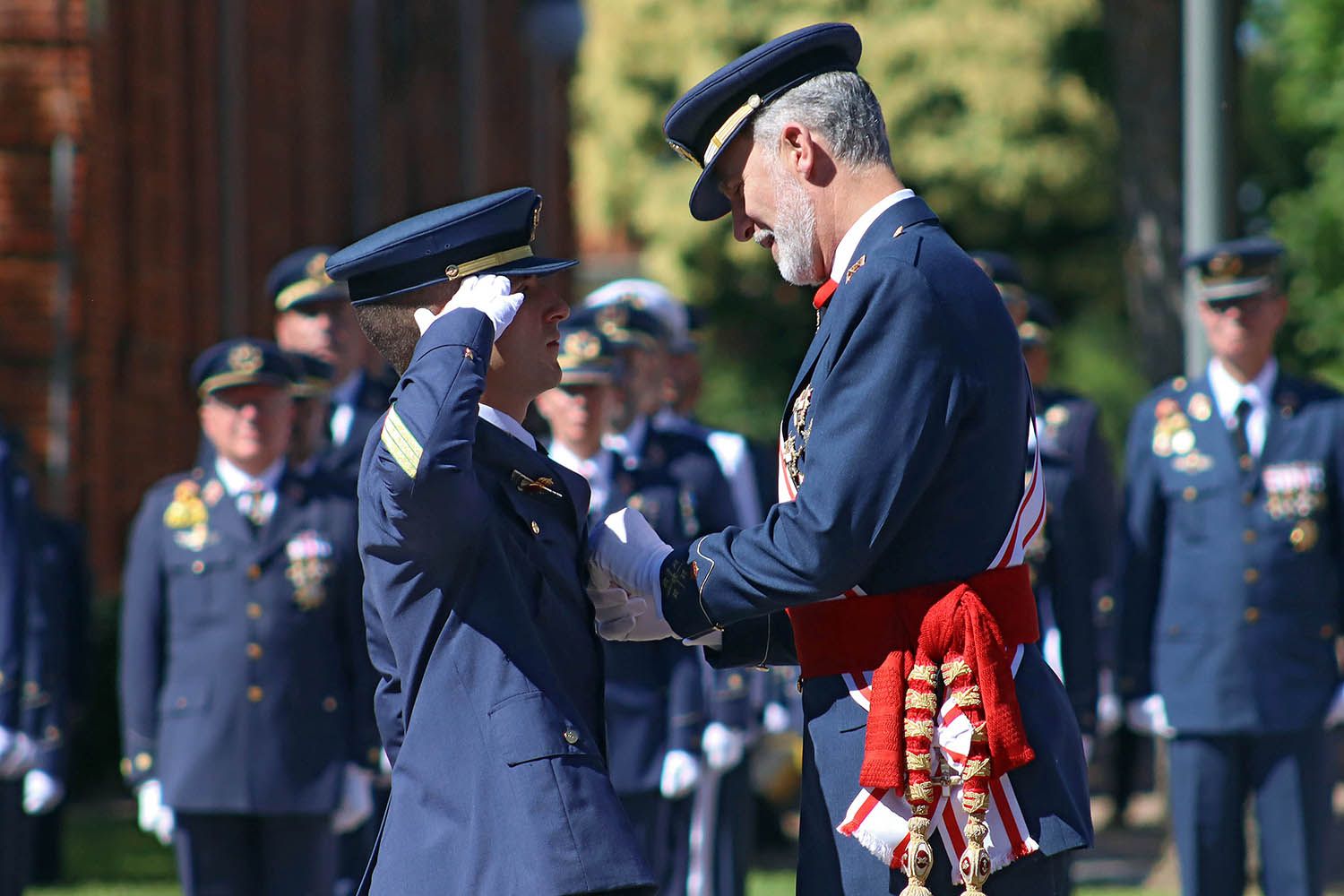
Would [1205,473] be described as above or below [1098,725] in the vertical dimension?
above

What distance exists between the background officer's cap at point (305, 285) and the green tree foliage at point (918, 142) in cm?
1191

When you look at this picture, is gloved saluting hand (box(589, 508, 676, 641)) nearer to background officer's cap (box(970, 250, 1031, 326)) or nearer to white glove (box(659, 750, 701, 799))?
white glove (box(659, 750, 701, 799))

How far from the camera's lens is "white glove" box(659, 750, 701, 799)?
20.9ft

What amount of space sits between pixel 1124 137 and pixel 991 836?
976 cm

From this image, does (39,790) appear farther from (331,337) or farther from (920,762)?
(920,762)

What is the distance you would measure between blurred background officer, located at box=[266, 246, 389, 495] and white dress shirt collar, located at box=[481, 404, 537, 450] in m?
3.65

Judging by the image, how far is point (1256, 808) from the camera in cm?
622

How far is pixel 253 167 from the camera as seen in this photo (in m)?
15.6

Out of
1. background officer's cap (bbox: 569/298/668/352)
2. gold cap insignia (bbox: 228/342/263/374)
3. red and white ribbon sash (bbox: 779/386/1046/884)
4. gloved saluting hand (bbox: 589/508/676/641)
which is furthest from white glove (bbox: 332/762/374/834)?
red and white ribbon sash (bbox: 779/386/1046/884)

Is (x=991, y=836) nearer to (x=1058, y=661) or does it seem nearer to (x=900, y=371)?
(x=900, y=371)

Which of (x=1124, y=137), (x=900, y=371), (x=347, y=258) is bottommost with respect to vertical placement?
(x=900, y=371)

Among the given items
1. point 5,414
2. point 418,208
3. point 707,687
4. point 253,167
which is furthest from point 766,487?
point 418,208

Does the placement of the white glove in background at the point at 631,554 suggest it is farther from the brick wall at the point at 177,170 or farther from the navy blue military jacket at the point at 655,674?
the brick wall at the point at 177,170

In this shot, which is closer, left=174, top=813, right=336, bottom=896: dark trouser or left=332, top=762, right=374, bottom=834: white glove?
left=174, top=813, right=336, bottom=896: dark trouser
